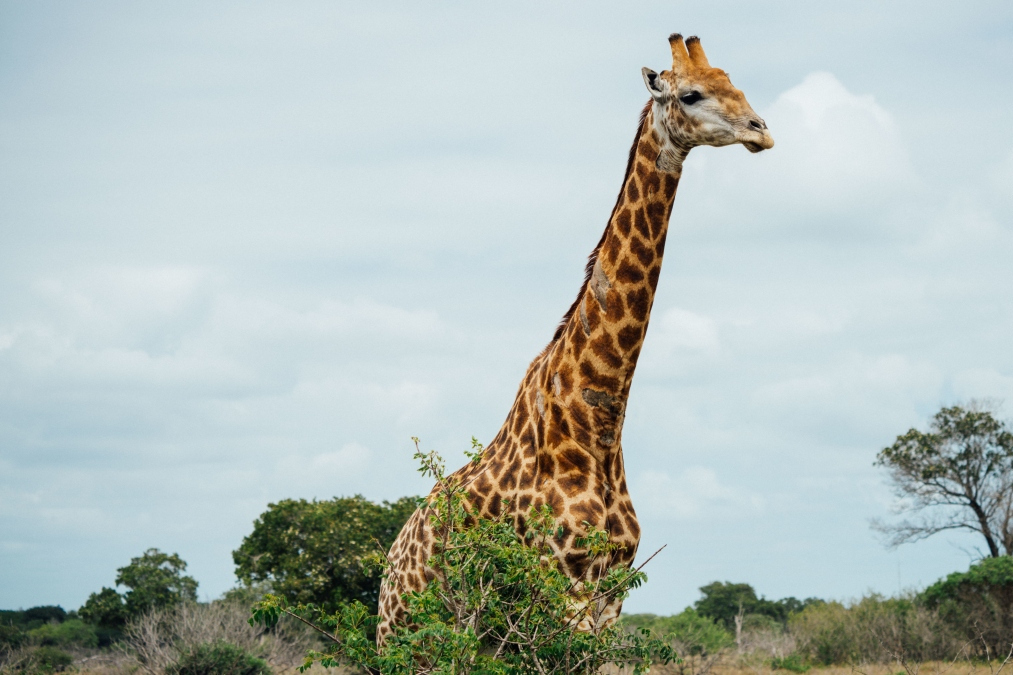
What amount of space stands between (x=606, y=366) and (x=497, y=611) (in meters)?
2.09

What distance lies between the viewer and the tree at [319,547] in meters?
24.7

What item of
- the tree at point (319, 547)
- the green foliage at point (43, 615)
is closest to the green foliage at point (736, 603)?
the tree at point (319, 547)

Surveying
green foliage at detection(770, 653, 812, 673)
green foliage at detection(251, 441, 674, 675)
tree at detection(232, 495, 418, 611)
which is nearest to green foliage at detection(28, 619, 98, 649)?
tree at detection(232, 495, 418, 611)

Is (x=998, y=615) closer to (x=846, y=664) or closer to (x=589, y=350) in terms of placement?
(x=846, y=664)

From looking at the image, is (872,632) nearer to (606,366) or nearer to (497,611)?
(606,366)

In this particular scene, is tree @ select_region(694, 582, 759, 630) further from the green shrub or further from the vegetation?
the green shrub

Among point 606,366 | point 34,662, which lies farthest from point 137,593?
point 606,366

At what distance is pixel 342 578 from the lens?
2488 centimetres

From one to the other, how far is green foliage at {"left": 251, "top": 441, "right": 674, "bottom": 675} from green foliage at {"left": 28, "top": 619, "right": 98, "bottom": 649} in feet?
104

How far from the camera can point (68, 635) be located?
36312 mm

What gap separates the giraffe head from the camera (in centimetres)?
644

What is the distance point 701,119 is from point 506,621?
11.3ft

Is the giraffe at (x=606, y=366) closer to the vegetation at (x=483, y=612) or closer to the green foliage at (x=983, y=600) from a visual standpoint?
the vegetation at (x=483, y=612)

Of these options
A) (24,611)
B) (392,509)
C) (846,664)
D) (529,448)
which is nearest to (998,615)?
(846,664)
